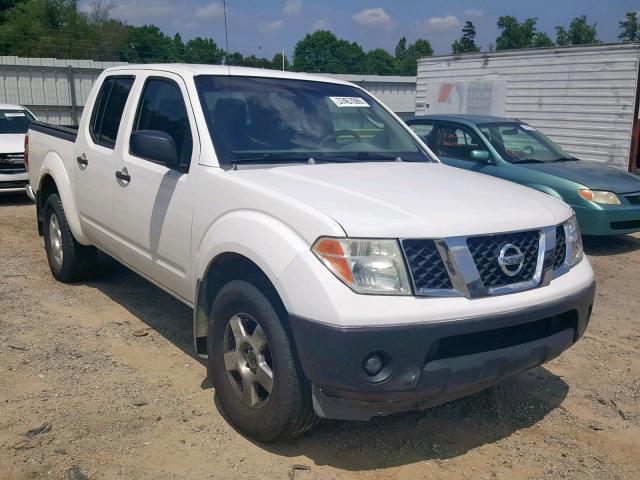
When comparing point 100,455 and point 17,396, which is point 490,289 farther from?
point 17,396

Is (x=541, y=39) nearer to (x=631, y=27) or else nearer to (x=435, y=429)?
(x=631, y=27)

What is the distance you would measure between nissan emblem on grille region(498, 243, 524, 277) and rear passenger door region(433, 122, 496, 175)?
5.56 metres

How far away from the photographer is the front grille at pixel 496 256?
2.99 metres

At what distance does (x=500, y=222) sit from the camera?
310 cm

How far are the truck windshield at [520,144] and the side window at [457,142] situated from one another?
17 cm

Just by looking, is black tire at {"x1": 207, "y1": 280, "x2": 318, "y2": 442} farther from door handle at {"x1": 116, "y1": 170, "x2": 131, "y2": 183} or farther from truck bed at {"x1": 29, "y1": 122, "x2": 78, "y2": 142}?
truck bed at {"x1": 29, "y1": 122, "x2": 78, "y2": 142}

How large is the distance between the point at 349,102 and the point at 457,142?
15.8 feet

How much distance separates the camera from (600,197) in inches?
311

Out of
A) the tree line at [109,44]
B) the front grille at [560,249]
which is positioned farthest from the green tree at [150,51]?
the front grille at [560,249]

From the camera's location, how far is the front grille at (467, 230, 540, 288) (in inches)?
118

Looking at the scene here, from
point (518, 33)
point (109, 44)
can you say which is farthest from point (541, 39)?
point (109, 44)

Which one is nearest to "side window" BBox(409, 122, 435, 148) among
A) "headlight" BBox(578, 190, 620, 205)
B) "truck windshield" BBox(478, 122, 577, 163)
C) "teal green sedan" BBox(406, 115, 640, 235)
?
"teal green sedan" BBox(406, 115, 640, 235)

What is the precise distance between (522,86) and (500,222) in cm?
1275

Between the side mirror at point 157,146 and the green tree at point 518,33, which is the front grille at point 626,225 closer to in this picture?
the side mirror at point 157,146
